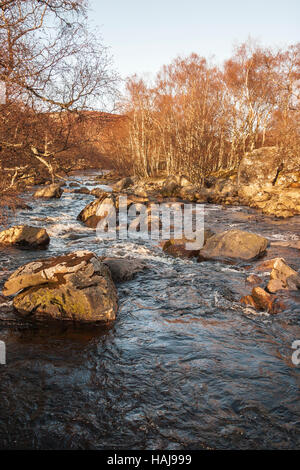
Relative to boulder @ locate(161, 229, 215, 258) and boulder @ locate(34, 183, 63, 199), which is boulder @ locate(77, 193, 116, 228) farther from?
boulder @ locate(34, 183, 63, 199)

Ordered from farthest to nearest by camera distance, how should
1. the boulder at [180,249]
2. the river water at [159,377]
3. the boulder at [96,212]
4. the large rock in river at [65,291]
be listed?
the boulder at [96,212] → the boulder at [180,249] → the large rock in river at [65,291] → the river water at [159,377]

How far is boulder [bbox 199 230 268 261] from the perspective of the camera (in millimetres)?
8516

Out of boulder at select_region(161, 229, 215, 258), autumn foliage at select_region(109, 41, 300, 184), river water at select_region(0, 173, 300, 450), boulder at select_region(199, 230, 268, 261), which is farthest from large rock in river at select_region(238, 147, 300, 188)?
river water at select_region(0, 173, 300, 450)

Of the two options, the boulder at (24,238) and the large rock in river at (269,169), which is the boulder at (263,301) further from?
the large rock in river at (269,169)

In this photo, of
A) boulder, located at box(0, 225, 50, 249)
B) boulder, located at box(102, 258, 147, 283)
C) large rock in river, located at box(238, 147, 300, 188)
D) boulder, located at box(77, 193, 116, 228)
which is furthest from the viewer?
large rock in river, located at box(238, 147, 300, 188)

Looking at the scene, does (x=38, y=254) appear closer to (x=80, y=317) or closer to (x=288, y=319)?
(x=80, y=317)

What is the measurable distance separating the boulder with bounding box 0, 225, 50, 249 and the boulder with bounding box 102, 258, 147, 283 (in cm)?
296

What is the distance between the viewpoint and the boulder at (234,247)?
8.52 m

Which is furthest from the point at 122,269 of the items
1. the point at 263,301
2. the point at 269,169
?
the point at 269,169

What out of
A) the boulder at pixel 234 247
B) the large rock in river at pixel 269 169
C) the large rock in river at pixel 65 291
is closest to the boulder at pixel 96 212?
the boulder at pixel 234 247

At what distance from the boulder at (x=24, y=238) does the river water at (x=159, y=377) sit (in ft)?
10.2

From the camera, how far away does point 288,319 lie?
5301 millimetres

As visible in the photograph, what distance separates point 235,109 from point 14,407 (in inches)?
1150

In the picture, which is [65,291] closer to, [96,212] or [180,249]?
[180,249]
